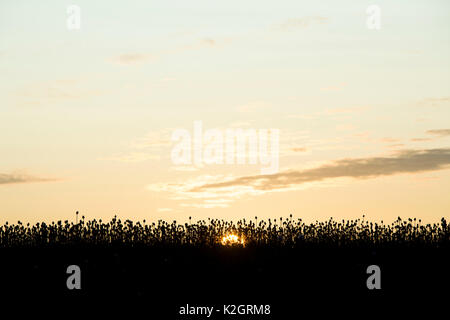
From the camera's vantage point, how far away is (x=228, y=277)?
15.8m

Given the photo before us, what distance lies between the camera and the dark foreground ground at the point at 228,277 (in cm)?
1398

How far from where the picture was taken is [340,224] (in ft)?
75.7

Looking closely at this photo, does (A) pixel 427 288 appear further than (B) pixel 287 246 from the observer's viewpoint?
No

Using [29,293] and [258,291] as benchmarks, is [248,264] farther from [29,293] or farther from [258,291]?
[29,293]

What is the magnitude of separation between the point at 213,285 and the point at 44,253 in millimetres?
7710

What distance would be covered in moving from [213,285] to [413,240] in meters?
9.74

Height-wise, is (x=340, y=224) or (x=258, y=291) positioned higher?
(x=340, y=224)

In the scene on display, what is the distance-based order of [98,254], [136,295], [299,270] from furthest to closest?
[98,254], [299,270], [136,295]

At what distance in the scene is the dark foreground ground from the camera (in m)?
14.0

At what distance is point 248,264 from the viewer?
1734 centimetres

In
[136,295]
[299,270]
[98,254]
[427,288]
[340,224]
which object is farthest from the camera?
[340,224]

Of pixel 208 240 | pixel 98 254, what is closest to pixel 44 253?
pixel 98 254
